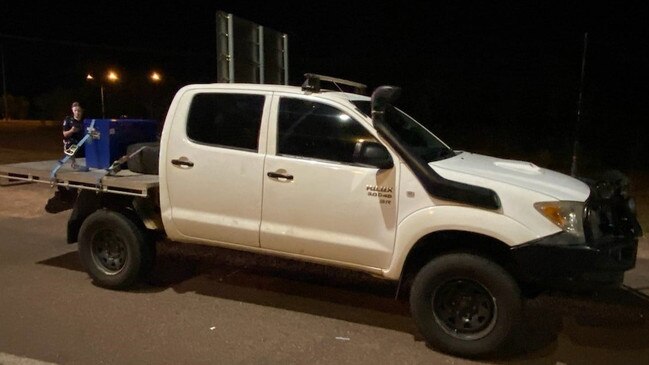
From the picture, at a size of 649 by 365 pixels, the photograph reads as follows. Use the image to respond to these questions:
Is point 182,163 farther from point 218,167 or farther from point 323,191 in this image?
point 323,191

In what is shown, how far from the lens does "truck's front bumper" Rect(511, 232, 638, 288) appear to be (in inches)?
171

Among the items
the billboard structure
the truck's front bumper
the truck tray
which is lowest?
the truck's front bumper

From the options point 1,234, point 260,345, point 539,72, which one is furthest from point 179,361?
point 539,72

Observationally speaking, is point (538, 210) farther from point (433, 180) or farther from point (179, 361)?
point (179, 361)

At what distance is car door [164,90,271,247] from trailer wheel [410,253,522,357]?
58.1 inches

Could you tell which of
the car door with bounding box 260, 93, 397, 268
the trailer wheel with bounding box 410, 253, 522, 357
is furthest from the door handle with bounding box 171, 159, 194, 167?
the trailer wheel with bounding box 410, 253, 522, 357

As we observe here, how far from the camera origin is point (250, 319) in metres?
5.33

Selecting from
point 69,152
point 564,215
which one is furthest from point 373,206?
point 69,152

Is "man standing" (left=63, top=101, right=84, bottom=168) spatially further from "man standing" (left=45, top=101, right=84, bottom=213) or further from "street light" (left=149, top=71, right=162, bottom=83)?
"street light" (left=149, top=71, right=162, bottom=83)

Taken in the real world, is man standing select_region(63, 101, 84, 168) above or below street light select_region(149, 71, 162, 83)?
below

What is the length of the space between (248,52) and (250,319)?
4.14m

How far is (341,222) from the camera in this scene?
500cm

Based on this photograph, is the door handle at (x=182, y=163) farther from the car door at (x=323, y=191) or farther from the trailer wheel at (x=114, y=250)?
the trailer wheel at (x=114, y=250)

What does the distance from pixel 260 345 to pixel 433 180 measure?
1.73m
